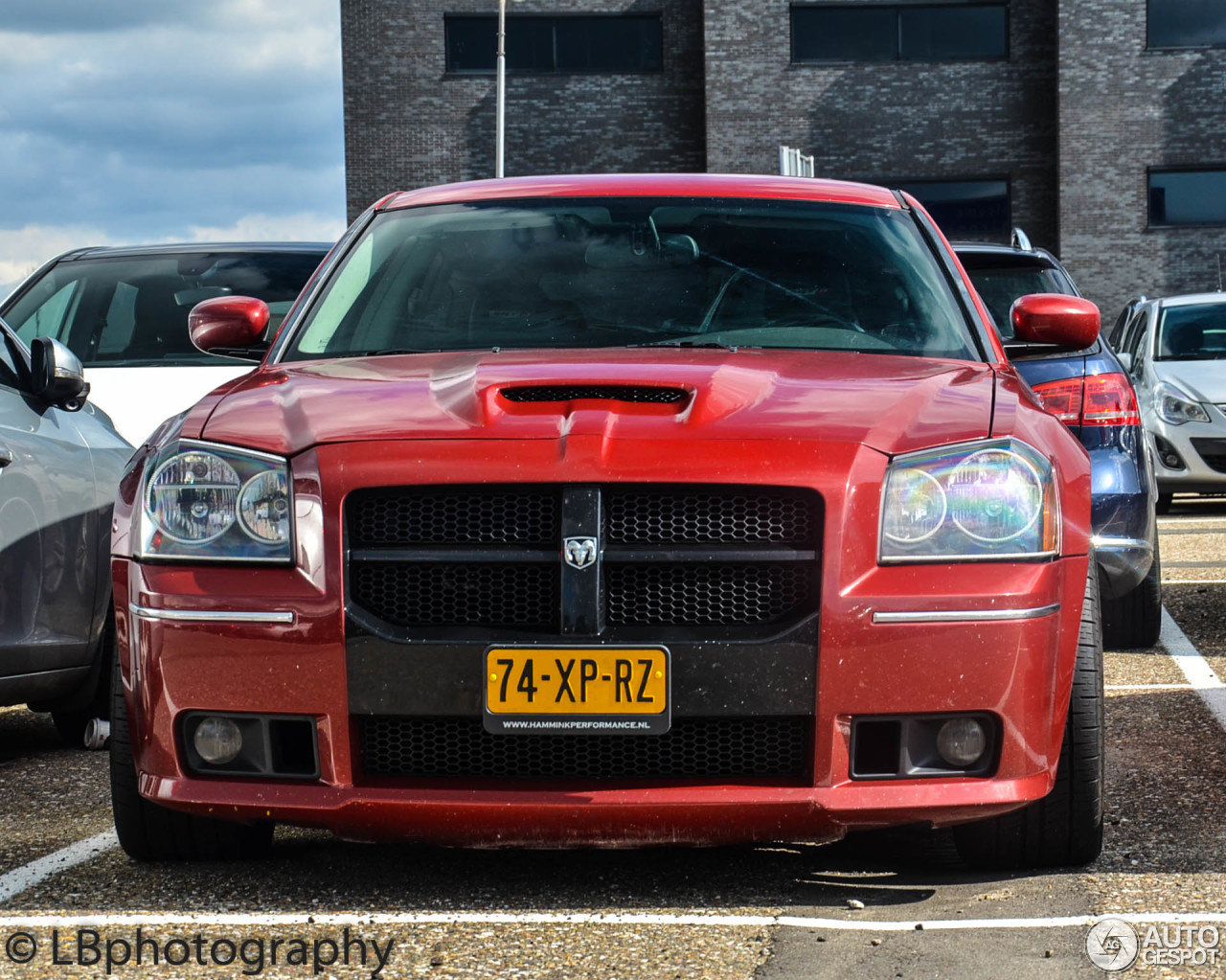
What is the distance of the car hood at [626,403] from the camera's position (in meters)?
3.54

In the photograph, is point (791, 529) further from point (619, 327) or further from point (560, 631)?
point (619, 327)

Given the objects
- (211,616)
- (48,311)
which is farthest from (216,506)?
(48,311)

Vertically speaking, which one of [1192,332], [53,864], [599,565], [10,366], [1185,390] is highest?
[10,366]

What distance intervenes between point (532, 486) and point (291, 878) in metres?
1.09

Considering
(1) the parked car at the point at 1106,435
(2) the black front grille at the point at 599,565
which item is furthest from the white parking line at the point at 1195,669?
(2) the black front grille at the point at 599,565

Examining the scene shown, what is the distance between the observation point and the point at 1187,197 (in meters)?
35.3

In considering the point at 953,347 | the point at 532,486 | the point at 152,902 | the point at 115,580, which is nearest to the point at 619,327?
the point at 953,347

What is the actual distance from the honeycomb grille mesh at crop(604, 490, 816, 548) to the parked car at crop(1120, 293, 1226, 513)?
11.1 meters

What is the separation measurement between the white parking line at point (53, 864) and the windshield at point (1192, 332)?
1242 centimetres

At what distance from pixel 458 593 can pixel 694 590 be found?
1.47 feet

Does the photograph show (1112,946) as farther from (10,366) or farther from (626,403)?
(10,366)

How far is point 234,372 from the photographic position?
7328 mm

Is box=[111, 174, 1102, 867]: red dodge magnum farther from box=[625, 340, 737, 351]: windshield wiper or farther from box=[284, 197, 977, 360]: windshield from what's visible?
box=[284, 197, 977, 360]: windshield

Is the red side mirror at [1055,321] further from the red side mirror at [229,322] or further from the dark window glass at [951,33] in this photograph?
the dark window glass at [951,33]
